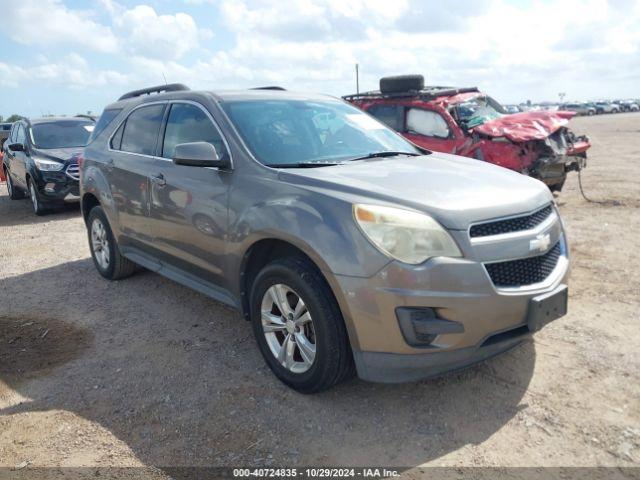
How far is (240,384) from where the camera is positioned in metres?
3.37

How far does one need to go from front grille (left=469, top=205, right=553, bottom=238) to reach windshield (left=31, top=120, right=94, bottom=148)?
9359 millimetres

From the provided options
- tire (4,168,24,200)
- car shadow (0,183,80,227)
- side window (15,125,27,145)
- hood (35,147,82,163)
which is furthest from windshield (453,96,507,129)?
tire (4,168,24,200)

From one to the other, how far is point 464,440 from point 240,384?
1.41m

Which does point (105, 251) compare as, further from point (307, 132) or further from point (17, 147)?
point (17, 147)

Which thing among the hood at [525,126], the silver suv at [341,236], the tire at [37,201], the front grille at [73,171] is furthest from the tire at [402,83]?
the tire at [37,201]

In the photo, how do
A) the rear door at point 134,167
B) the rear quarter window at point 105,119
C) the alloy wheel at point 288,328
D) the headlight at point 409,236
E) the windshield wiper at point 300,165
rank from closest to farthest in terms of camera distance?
the headlight at point 409,236
the alloy wheel at point 288,328
the windshield wiper at point 300,165
the rear door at point 134,167
the rear quarter window at point 105,119

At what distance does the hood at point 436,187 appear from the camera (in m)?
2.75

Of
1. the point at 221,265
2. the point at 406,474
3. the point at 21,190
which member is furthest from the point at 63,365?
the point at 21,190

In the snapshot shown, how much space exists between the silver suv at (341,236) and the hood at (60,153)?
5800 millimetres

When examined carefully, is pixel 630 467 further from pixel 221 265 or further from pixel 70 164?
pixel 70 164

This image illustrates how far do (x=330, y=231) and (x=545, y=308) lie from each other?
121 cm

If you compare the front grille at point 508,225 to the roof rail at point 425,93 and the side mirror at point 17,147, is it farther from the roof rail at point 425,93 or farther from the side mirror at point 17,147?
the side mirror at point 17,147

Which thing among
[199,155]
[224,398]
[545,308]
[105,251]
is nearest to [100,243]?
[105,251]

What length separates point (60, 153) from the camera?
960cm
